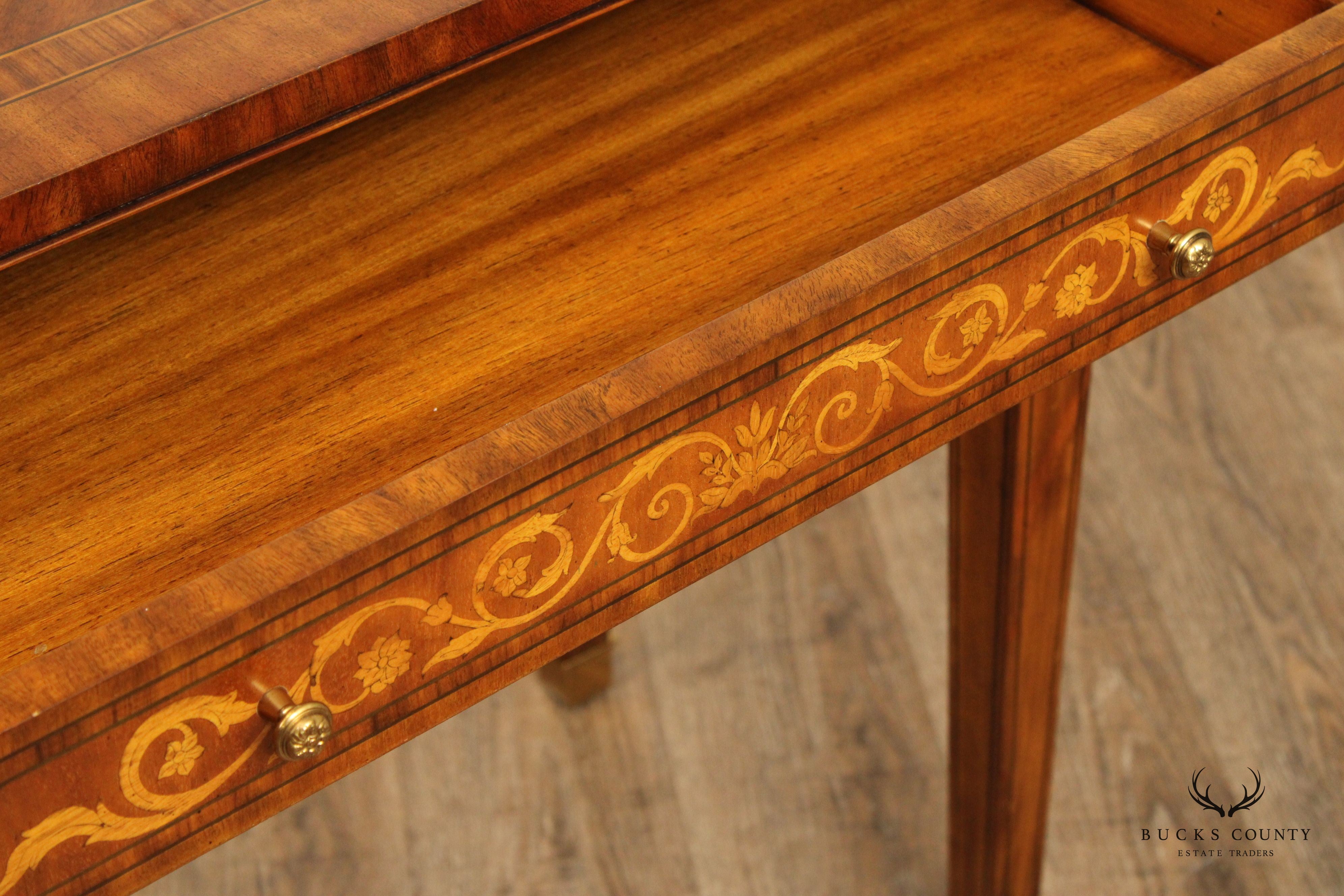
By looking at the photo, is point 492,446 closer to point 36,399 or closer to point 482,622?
point 482,622

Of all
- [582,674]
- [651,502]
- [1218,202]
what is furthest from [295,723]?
[582,674]

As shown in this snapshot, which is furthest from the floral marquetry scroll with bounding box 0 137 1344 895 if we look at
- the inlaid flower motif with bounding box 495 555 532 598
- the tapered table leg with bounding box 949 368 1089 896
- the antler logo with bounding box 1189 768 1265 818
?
the antler logo with bounding box 1189 768 1265 818

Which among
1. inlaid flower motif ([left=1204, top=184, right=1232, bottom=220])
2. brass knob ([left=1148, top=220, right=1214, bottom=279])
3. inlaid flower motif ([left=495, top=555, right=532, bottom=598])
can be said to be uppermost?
inlaid flower motif ([left=1204, top=184, right=1232, bottom=220])

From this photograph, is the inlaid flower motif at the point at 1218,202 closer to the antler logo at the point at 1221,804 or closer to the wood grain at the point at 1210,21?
the wood grain at the point at 1210,21

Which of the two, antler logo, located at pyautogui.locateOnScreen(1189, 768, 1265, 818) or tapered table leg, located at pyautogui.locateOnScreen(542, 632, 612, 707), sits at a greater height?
tapered table leg, located at pyautogui.locateOnScreen(542, 632, 612, 707)

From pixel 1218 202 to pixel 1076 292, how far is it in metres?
0.07

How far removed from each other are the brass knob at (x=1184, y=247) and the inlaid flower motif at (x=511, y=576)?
27 centimetres

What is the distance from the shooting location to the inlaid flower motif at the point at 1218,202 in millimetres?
651

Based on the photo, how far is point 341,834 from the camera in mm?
1197

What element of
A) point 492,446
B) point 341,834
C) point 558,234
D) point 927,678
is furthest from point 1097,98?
point 341,834

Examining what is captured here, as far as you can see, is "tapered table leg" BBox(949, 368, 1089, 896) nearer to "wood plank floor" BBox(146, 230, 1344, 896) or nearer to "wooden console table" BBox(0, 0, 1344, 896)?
"wooden console table" BBox(0, 0, 1344, 896)

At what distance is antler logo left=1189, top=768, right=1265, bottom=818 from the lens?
3.79 feet

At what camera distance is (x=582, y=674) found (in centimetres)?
125

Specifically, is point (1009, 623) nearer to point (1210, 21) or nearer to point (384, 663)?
point (1210, 21)
